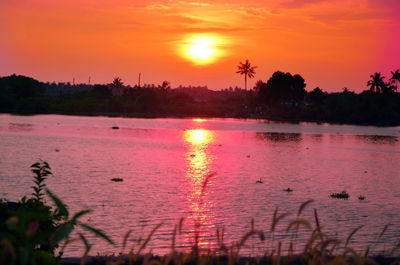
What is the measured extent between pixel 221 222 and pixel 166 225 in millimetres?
3047

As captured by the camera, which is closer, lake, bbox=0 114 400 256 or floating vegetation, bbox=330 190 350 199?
lake, bbox=0 114 400 256

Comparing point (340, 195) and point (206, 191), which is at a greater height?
point (206, 191)

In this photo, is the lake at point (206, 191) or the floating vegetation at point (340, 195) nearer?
the lake at point (206, 191)

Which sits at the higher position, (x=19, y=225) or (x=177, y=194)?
(x=19, y=225)

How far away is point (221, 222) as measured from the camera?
24.5m

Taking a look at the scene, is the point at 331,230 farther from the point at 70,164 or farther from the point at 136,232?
the point at 70,164

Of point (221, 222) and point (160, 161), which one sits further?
point (160, 161)

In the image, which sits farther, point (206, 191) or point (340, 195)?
point (206, 191)

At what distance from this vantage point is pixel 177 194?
108 feet

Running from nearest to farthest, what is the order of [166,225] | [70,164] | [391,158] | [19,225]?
1. [19,225]
2. [166,225]
3. [70,164]
4. [391,158]

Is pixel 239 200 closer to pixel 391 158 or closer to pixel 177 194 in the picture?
pixel 177 194

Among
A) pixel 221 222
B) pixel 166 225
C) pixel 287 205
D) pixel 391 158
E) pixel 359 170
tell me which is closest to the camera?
pixel 166 225

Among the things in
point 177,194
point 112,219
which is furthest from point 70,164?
point 112,219

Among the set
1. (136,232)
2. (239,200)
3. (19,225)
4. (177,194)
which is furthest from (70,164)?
(19,225)
